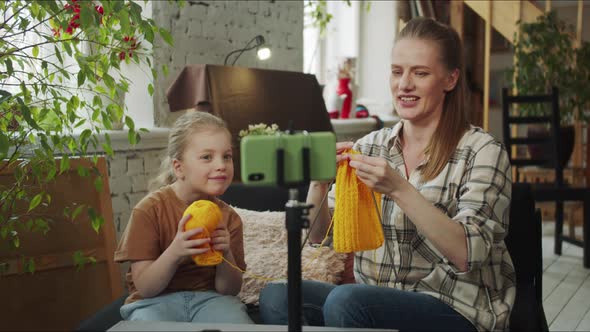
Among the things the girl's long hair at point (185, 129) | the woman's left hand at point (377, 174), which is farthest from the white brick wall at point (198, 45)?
the woman's left hand at point (377, 174)

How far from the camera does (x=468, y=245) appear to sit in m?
1.53

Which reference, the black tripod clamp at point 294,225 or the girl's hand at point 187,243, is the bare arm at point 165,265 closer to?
the girl's hand at point 187,243

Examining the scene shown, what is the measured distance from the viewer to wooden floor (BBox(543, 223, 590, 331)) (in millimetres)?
3266

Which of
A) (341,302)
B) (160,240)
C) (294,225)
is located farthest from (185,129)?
(294,225)

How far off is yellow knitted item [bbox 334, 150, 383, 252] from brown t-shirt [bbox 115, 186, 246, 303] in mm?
328

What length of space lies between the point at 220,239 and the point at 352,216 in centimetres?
30

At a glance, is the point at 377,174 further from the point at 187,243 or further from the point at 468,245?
the point at 187,243

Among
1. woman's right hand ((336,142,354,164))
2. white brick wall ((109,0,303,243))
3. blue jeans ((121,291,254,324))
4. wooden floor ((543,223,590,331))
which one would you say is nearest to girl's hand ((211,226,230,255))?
blue jeans ((121,291,254,324))

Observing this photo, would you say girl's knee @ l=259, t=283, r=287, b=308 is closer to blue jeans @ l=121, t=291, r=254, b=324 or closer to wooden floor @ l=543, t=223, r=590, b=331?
blue jeans @ l=121, t=291, r=254, b=324

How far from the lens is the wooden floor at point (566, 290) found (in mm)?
3266

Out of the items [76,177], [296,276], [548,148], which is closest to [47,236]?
[76,177]

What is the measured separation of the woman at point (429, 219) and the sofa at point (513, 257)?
12 cm

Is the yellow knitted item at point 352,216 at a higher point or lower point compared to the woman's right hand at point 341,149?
lower

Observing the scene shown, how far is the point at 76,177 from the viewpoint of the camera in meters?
2.45
